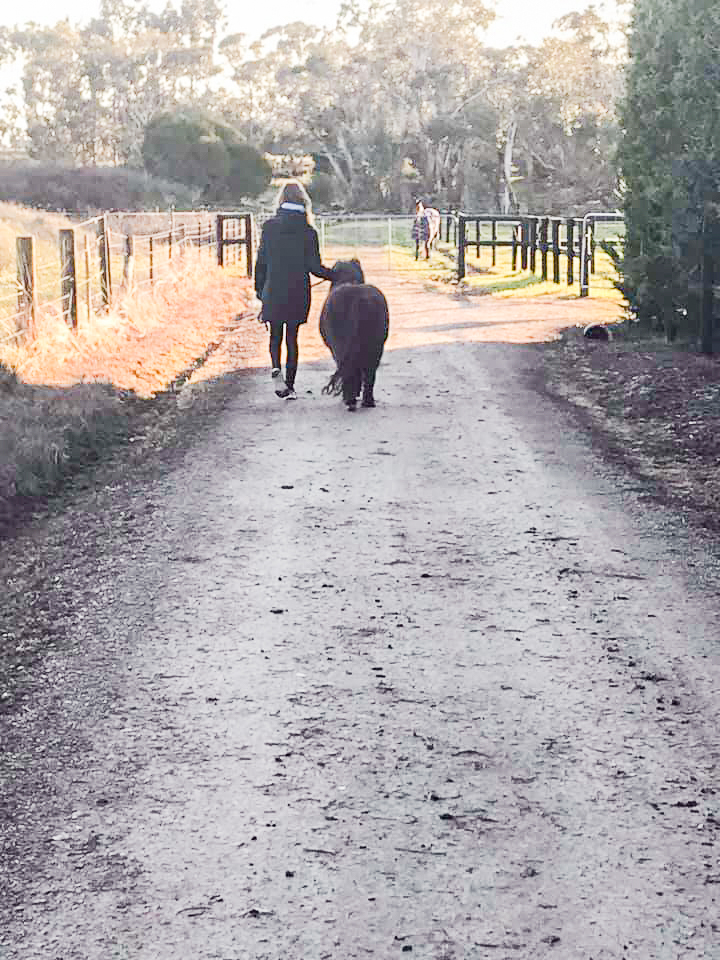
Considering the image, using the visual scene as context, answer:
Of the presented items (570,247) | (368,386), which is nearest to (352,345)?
(368,386)

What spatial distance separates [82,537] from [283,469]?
197 cm

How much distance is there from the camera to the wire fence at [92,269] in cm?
1302

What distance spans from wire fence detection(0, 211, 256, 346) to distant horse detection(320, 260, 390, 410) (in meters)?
3.00

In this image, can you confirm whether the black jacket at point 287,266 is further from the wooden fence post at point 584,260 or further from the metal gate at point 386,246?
the metal gate at point 386,246

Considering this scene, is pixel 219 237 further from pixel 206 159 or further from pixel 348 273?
pixel 206 159

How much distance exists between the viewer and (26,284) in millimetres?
12992

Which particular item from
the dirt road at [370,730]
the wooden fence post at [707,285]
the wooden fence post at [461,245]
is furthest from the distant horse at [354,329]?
the wooden fence post at [461,245]

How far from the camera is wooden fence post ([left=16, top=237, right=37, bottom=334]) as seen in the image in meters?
12.9

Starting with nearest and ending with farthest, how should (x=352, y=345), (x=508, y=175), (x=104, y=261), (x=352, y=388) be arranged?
(x=352, y=345), (x=352, y=388), (x=104, y=261), (x=508, y=175)

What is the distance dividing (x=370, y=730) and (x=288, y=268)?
7794 millimetres

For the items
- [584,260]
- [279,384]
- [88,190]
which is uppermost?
[88,190]

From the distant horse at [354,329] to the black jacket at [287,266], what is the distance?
1.08 ft

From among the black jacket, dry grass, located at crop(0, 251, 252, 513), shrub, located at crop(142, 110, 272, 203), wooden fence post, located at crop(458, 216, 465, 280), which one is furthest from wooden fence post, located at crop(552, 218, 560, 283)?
shrub, located at crop(142, 110, 272, 203)

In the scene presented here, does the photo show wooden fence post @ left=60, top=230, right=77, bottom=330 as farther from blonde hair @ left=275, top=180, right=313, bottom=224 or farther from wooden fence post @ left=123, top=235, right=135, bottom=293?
wooden fence post @ left=123, top=235, right=135, bottom=293
